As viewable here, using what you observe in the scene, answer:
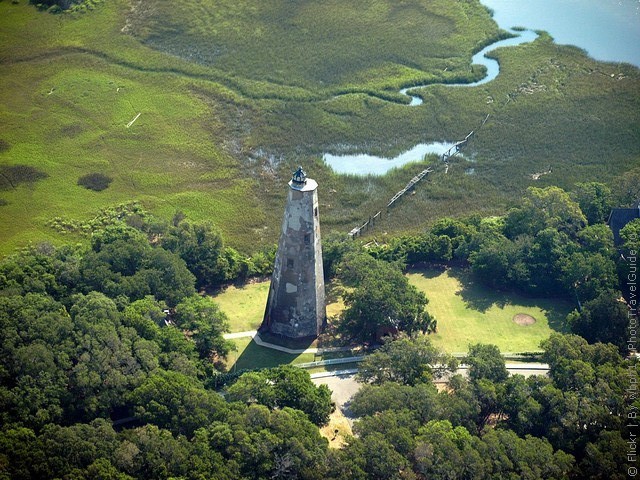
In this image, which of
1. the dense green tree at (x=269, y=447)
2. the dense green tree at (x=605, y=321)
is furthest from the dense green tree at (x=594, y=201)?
the dense green tree at (x=269, y=447)

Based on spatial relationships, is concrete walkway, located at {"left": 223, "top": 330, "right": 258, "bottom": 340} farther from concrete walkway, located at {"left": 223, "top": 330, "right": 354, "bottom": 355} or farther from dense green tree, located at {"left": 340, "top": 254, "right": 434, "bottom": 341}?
dense green tree, located at {"left": 340, "top": 254, "right": 434, "bottom": 341}

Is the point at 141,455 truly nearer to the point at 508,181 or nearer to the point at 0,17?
the point at 508,181

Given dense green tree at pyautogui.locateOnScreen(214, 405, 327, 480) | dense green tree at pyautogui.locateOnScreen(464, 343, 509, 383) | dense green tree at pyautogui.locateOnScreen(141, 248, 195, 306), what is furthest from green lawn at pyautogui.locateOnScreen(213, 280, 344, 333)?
dense green tree at pyautogui.locateOnScreen(214, 405, 327, 480)

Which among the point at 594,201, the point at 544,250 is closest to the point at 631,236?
the point at 594,201

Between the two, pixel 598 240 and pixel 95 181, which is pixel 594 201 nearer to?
pixel 598 240

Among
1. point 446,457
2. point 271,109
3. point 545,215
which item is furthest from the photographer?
point 271,109

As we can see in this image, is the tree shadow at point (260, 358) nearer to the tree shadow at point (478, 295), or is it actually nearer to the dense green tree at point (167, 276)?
the dense green tree at point (167, 276)
